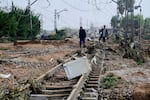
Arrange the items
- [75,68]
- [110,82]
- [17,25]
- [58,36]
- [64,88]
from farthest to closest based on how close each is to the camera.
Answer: [58,36] < [17,25] < [75,68] < [110,82] < [64,88]

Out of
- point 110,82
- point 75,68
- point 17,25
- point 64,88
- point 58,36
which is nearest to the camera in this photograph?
point 64,88

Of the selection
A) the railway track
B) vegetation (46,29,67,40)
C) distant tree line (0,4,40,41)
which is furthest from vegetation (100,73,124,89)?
vegetation (46,29,67,40)

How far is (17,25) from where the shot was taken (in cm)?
5425

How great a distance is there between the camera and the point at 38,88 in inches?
373

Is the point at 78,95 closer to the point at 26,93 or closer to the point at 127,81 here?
the point at 26,93

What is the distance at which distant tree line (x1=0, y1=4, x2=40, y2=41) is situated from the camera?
50.1 m

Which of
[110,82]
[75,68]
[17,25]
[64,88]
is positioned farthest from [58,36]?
[64,88]

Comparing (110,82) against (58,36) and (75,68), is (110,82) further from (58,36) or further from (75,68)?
(58,36)

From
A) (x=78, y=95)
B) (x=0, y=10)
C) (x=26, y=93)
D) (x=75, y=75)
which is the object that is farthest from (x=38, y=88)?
(x=0, y=10)

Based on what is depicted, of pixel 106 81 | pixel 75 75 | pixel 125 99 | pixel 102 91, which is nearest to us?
pixel 125 99

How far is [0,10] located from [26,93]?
43090mm

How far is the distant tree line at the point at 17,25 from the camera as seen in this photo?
50125mm

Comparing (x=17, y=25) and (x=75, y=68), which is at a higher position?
(x=17, y=25)

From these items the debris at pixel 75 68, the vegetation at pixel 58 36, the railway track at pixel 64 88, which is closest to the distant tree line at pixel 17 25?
the vegetation at pixel 58 36
